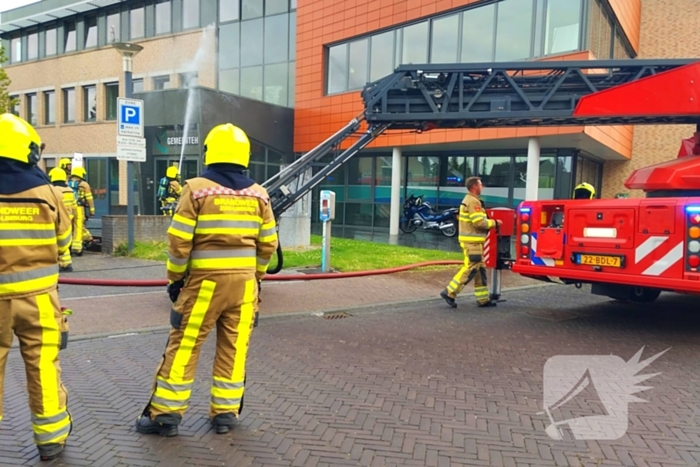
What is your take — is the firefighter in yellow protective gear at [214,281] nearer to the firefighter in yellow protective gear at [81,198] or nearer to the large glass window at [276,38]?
the firefighter in yellow protective gear at [81,198]

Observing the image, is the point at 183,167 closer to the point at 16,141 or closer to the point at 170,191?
the point at 170,191

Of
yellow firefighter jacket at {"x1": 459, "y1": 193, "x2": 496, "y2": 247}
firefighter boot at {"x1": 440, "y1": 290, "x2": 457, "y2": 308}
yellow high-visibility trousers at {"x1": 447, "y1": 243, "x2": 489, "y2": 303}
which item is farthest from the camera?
firefighter boot at {"x1": 440, "y1": 290, "x2": 457, "y2": 308}

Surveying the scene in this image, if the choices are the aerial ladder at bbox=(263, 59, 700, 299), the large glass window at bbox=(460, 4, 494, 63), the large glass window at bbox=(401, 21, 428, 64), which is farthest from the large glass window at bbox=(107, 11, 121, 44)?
the aerial ladder at bbox=(263, 59, 700, 299)

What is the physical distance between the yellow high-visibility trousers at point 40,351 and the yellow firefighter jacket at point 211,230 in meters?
0.72

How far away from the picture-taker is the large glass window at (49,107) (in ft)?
96.7

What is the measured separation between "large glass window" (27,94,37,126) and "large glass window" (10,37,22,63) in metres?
2.34

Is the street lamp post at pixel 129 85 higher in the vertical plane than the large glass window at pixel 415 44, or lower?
lower

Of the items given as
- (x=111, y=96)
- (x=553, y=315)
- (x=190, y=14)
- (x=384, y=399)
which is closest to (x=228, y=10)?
(x=190, y=14)

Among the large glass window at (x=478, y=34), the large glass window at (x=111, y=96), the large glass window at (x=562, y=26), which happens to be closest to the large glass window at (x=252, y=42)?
the large glass window at (x=111, y=96)

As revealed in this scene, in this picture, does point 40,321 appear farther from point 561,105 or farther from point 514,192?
point 514,192

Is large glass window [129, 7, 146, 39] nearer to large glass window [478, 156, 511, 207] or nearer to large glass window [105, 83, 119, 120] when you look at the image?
large glass window [105, 83, 119, 120]

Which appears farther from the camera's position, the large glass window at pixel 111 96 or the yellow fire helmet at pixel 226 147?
the large glass window at pixel 111 96

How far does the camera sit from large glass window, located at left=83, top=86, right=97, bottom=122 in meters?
27.8

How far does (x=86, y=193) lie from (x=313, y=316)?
771cm
